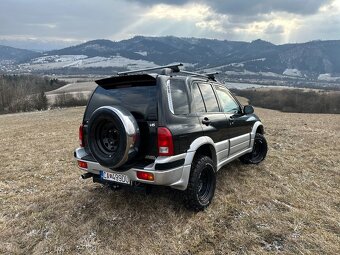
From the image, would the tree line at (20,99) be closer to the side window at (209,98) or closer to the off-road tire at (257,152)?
the off-road tire at (257,152)

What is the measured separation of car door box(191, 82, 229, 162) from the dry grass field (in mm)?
881

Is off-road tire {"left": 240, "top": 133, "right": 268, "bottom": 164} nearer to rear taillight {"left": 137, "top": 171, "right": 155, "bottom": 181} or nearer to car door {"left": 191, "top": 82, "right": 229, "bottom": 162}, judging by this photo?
car door {"left": 191, "top": 82, "right": 229, "bottom": 162}

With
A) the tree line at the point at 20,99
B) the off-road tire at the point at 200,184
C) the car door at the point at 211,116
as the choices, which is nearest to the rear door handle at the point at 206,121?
the car door at the point at 211,116

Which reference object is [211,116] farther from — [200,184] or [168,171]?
[168,171]

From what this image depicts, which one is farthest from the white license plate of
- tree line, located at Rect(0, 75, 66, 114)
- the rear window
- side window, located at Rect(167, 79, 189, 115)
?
tree line, located at Rect(0, 75, 66, 114)

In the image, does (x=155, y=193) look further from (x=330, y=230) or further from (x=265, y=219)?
(x=330, y=230)

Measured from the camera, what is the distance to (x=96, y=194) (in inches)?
223

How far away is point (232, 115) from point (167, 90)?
210 cm

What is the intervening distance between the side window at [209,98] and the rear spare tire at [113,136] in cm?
164

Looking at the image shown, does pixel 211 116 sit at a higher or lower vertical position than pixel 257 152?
higher

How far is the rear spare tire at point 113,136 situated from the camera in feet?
13.4

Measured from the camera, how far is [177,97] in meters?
4.66

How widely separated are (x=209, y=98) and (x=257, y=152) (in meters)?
2.81

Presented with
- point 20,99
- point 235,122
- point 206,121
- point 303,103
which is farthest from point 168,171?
point 20,99
